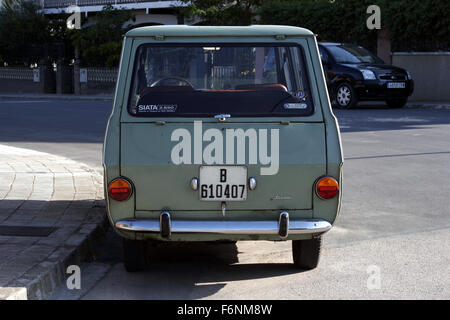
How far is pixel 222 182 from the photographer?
5.19m

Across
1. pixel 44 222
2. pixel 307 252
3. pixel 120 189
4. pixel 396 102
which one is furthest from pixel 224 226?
pixel 396 102

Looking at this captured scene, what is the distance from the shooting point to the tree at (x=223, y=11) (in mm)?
33594

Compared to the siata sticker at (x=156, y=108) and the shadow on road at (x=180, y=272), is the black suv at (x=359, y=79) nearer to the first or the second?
the shadow on road at (x=180, y=272)

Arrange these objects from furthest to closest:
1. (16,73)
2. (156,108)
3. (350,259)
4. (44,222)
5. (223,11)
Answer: (16,73) < (223,11) < (44,222) < (350,259) < (156,108)

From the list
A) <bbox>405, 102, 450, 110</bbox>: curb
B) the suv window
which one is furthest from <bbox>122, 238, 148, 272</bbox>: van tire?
<bbox>405, 102, 450, 110</bbox>: curb

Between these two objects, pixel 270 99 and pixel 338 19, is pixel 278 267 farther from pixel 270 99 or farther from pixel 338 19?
pixel 338 19

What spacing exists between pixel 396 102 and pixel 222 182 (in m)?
16.9

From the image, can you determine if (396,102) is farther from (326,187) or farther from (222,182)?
(222,182)

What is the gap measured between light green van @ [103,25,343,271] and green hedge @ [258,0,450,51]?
62.0 feet

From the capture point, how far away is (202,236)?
17.0 ft

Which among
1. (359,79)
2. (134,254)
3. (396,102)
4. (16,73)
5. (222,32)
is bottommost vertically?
(16,73)

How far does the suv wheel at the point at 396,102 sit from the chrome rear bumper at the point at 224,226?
16.5m

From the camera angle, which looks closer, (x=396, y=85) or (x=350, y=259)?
(x=350, y=259)

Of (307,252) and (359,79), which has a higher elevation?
(307,252)
